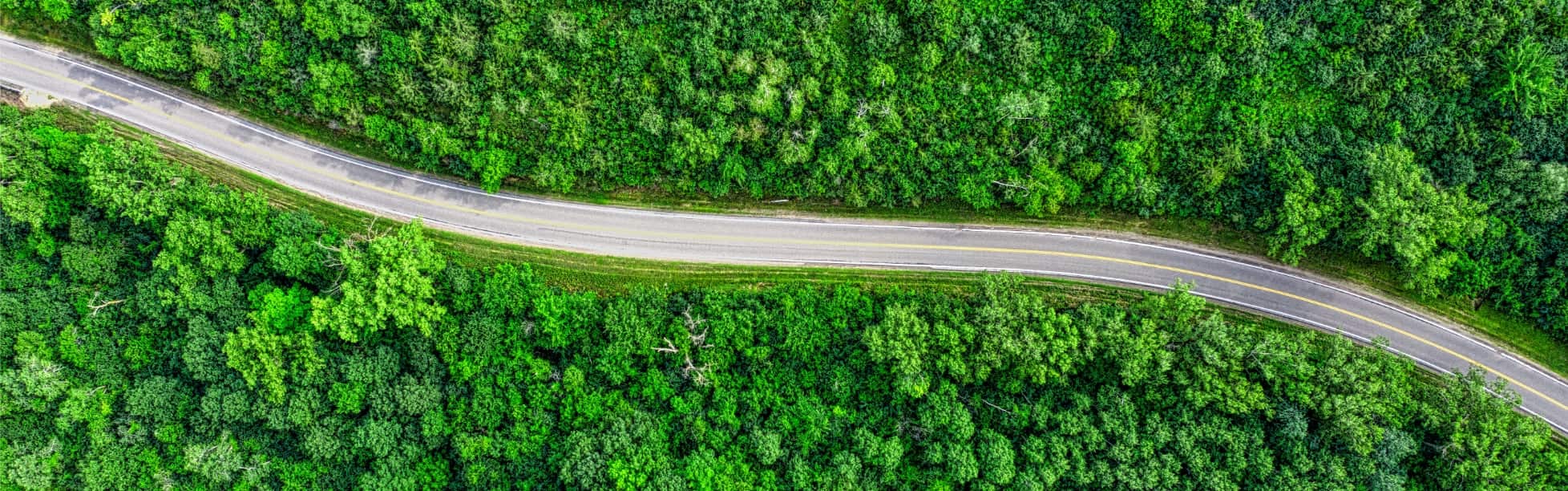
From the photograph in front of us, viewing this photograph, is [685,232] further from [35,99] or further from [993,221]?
[35,99]

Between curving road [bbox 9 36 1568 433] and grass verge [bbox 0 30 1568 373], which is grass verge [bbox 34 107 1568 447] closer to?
grass verge [bbox 0 30 1568 373]

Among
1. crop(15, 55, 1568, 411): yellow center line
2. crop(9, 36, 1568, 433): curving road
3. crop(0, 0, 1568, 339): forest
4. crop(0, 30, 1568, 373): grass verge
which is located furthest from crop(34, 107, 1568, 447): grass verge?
crop(0, 0, 1568, 339): forest

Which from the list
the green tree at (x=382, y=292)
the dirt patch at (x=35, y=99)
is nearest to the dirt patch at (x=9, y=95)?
the dirt patch at (x=35, y=99)

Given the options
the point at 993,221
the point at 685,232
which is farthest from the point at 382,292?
the point at 993,221

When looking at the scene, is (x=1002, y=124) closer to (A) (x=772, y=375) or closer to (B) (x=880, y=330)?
(B) (x=880, y=330)

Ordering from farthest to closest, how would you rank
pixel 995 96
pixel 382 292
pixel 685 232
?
pixel 685 232, pixel 995 96, pixel 382 292
